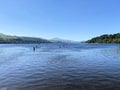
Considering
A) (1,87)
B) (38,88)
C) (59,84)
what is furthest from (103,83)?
(1,87)

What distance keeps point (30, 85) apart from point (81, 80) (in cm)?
577

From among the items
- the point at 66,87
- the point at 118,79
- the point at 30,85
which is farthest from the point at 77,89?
the point at 118,79

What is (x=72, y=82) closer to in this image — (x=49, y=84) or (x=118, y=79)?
(x=49, y=84)

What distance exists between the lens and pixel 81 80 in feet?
67.6

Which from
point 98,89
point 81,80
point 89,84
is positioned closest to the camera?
point 98,89

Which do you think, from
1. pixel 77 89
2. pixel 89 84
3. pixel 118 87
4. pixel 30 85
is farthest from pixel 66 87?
pixel 118 87

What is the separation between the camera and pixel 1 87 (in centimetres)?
1800

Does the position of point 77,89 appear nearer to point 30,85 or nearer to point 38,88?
point 38,88

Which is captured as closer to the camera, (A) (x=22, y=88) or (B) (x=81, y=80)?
(A) (x=22, y=88)

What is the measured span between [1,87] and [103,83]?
10394 mm

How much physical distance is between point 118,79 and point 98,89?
4.85 m

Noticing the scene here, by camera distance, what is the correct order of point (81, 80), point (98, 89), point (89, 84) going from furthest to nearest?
point (81, 80), point (89, 84), point (98, 89)

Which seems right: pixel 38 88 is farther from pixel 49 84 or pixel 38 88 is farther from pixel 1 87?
pixel 1 87

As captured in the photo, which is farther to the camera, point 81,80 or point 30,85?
point 81,80
